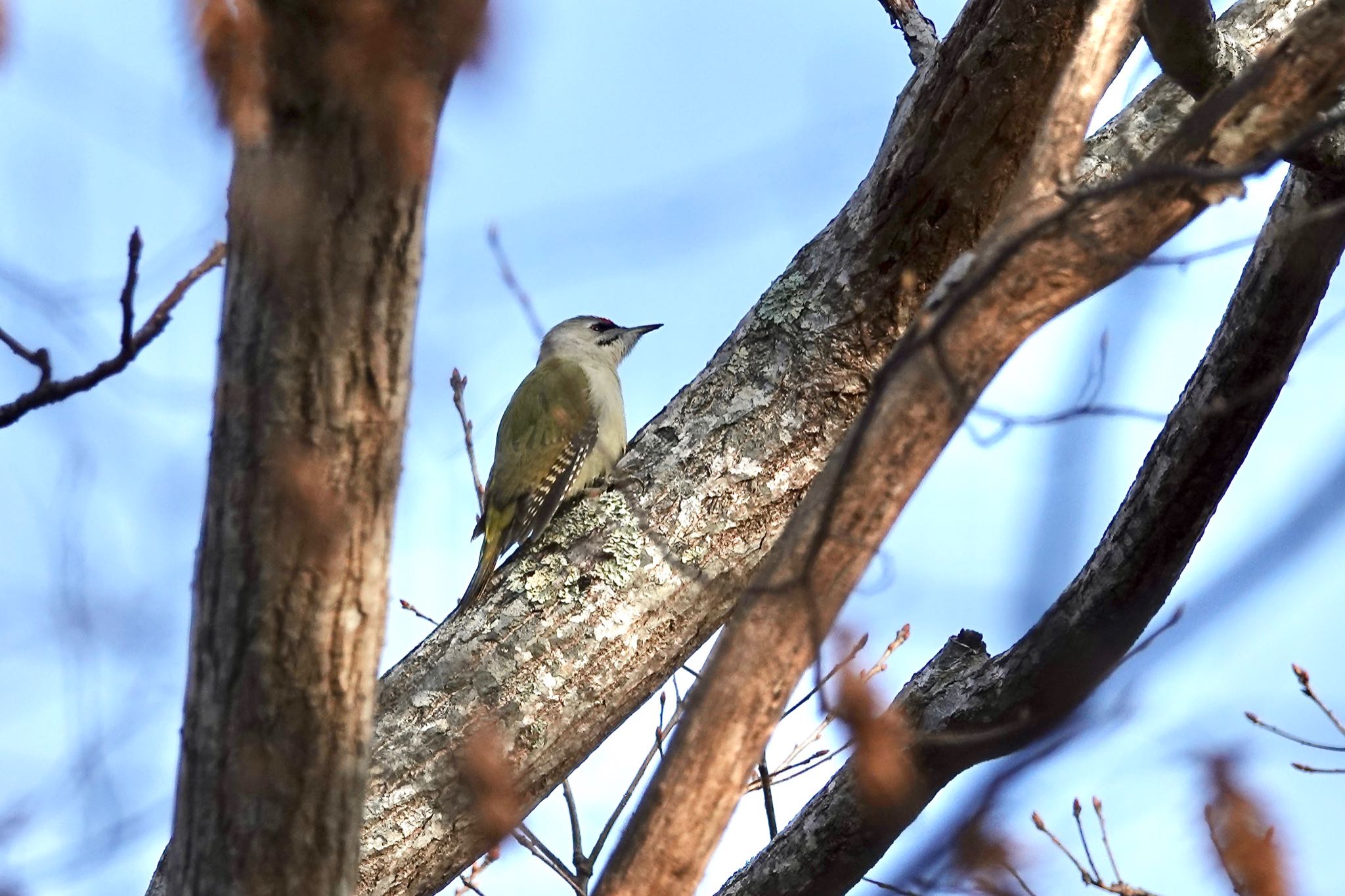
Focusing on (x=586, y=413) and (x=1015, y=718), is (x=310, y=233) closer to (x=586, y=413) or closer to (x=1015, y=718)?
(x=1015, y=718)

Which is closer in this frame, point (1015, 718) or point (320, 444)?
point (320, 444)

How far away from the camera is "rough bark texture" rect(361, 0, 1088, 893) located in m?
3.71

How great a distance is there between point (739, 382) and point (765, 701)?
7.58ft

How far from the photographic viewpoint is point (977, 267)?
2188 millimetres

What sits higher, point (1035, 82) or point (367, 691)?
point (1035, 82)

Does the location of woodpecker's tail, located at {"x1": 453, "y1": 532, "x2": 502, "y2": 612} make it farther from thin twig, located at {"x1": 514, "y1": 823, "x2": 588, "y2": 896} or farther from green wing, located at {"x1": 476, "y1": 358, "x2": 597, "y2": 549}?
thin twig, located at {"x1": 514, "y1": 823, "x2": 588, "y2": 896}

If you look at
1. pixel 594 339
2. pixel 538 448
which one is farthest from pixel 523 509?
pixel 594 339

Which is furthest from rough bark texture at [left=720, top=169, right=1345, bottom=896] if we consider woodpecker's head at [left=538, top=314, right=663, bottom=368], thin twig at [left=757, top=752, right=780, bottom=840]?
woodpecker's head at [left=538, top=314, right=663, bottom=368]

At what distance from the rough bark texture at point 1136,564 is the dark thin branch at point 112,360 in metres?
2.27

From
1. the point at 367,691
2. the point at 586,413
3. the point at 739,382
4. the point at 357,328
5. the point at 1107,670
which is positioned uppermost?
the point at 586,413

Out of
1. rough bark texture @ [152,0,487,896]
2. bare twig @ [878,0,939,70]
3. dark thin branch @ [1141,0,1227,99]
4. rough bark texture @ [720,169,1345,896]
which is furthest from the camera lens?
bare twig @ [878,0,939,70]

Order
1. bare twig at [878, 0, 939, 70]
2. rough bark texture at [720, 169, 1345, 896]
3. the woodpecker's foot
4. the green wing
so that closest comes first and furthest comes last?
1. rough bark texture at [720, 169, 1345, 896]
2. the woodpecker's foot
3. bare twig at [878, 0, 939, 70]
4. the green wing

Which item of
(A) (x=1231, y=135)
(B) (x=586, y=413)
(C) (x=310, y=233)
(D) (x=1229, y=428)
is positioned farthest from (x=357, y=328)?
(B) (x=586, y=413)

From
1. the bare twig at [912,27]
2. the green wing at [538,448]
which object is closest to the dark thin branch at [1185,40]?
the bare twig at [912,27]
